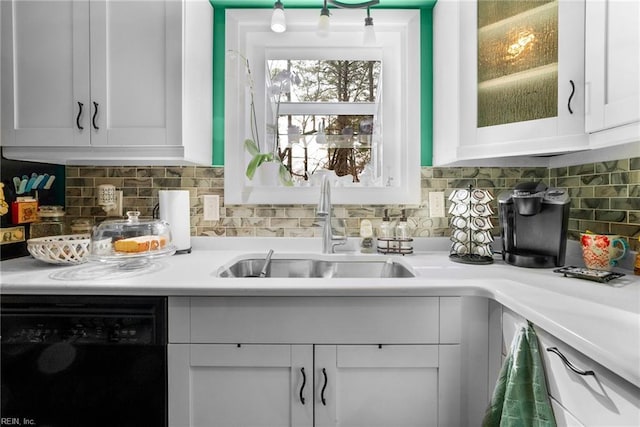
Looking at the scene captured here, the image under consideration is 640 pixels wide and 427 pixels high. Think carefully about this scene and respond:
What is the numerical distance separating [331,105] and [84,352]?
1565 millimetres

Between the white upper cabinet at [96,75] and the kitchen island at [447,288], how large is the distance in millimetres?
537

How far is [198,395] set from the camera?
1.13 m

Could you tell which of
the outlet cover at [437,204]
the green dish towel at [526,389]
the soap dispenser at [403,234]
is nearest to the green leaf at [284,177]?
the soap dispenser at [403,234]

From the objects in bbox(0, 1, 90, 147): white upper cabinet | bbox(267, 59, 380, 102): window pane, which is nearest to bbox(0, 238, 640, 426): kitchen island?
bbox(0, 1, 90, 147): white upper cabinet

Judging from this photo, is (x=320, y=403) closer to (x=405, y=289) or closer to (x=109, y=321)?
(x=405, y=289)

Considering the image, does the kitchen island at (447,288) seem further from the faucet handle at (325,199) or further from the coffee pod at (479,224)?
the faucet handle at (325,199)

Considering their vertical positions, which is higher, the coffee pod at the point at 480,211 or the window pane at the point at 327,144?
the window pane at the point at 327,144

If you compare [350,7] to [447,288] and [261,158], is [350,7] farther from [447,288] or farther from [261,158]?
[447,288]

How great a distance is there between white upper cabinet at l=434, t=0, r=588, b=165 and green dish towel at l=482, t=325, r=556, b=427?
74 cm

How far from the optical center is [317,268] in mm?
1685

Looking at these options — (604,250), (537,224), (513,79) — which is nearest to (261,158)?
(513,79)

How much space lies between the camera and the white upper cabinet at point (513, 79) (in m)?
1.19

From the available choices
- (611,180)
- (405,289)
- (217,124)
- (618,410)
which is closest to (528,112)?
(611,180)

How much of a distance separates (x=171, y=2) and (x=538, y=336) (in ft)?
5.88
